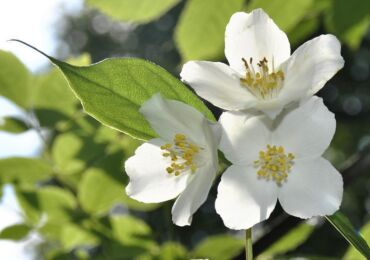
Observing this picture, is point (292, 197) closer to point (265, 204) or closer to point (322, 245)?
point (265, 204)

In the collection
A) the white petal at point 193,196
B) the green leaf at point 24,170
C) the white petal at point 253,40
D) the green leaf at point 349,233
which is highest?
the green leaf at point 24,170

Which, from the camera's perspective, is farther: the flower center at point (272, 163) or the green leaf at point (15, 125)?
the green leaf at point (15, 125)

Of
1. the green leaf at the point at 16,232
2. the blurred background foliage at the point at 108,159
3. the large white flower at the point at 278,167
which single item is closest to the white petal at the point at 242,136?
the large white flower at the point at 278,167

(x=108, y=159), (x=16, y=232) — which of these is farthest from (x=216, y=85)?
(x=16, y=232)

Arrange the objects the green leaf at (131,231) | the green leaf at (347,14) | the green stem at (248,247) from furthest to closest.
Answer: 1. the green leaf at (131,231)
2. the green leaf at (347,14)
3. the green stem at (248,247)

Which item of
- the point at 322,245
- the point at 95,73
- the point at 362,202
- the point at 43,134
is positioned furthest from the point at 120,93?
the point at 362,202

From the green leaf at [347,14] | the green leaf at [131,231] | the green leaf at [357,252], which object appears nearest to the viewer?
the green leaf at [357,252]

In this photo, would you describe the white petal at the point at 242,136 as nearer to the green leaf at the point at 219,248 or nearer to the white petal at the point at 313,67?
the white petal at the point at 313,67
